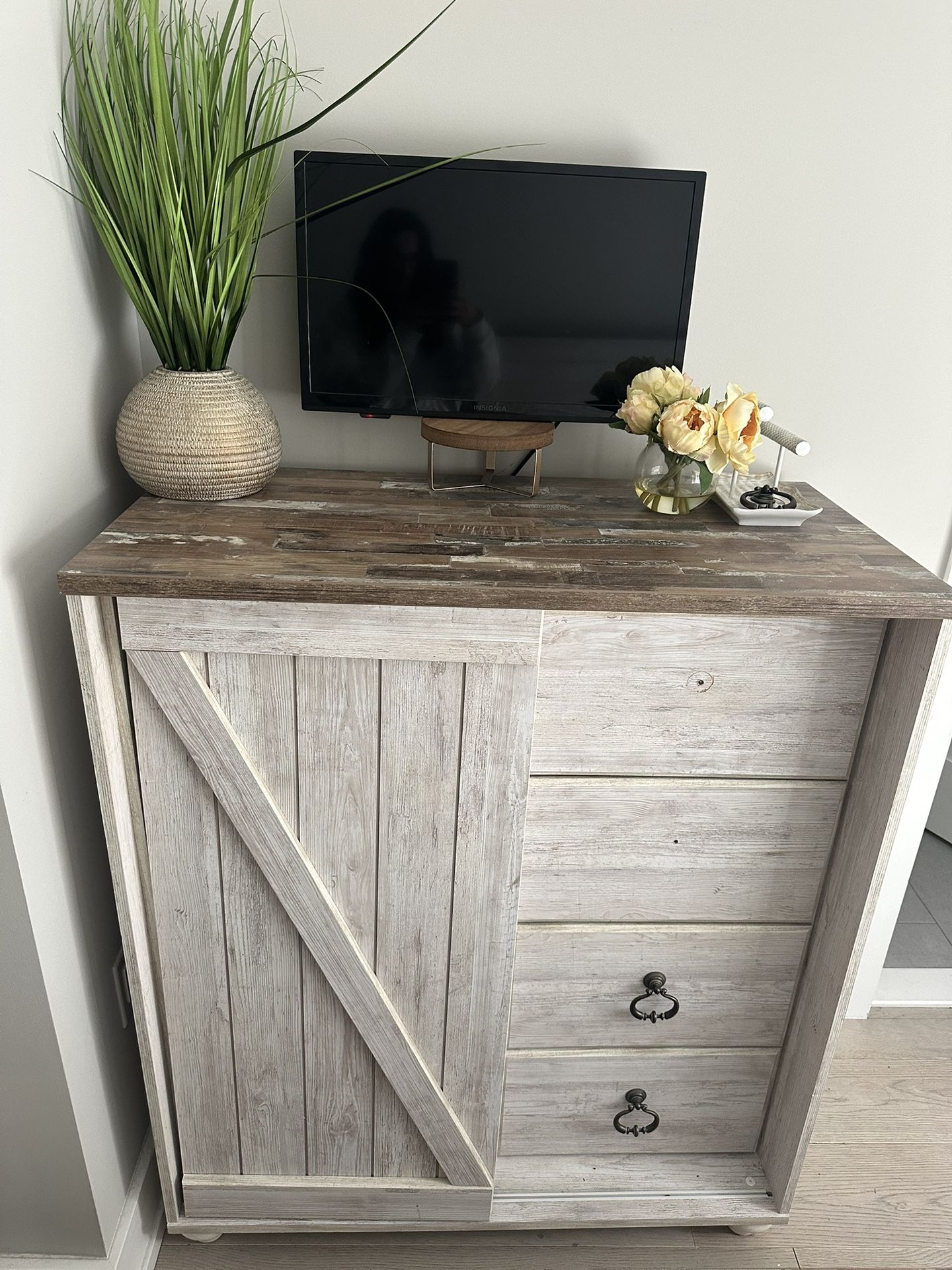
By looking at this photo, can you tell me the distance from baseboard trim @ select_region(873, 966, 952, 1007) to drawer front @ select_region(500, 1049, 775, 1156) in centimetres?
70

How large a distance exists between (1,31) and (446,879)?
113 cm

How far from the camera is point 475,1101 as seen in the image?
1.40m

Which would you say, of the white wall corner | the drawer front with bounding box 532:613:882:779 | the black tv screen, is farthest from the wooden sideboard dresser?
the white wall corner

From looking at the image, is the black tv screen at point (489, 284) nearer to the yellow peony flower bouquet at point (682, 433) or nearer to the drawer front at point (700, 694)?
the yellow peony flower bouquet at point (682, 433)

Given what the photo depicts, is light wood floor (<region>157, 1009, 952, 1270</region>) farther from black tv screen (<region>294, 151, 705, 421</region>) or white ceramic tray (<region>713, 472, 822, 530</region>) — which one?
black tv screen (<region>294, 151, 705, 421</region>)

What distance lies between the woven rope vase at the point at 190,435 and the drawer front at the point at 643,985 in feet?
2.59

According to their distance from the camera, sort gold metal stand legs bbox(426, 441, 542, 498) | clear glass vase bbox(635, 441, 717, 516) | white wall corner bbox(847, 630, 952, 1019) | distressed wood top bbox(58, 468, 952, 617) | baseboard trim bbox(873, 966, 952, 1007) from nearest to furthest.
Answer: distressed wood top bbox(58, 468, 952, 617) → clear glass vase bbox(635, 441, 717, 516) → gold metal stand legs bbox(426, 441, 542, 498) → white wall corner bbox(847, 630, 952, 1019) → baseboard trim bbox(873, 966, 952, 1007)

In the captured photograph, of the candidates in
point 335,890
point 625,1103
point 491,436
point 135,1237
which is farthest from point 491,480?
point 135,1237

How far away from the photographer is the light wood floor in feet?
4.91

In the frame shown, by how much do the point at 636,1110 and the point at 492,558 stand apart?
96 cm

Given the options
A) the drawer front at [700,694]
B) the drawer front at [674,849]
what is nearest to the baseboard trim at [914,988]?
the drawer front at [674,849]

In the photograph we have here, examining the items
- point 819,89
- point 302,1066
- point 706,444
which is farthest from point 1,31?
point 302,1066

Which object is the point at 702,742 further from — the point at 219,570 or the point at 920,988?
the point at 920,988

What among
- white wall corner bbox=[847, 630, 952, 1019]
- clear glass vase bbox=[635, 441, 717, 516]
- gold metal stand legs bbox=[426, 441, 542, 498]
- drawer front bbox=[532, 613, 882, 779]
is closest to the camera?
drawer front bbox=[532, 613, 882, 779]
